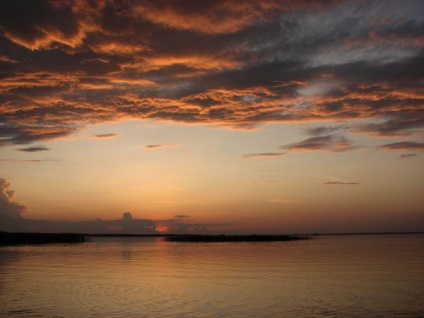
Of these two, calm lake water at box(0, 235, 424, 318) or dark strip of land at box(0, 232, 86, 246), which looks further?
dark strip of land at box(0, 232, 86, 246)

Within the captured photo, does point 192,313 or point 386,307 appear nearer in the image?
point 192,313

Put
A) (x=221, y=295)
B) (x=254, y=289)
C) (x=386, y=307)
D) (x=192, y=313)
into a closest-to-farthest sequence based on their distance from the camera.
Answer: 1. (x=192, y=313)
2. (x=386, y=307)
3. (x=221, y=295)
4. (x=254, y=289)

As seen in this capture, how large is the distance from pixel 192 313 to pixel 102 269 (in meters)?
29.2

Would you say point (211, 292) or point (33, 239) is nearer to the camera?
point (211, 292)

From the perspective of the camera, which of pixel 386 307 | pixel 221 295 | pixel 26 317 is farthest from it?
pixel 221 295

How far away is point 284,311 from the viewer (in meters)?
29.0

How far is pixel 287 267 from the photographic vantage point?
57.0m

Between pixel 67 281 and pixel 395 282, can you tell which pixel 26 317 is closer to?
pixel 67 281

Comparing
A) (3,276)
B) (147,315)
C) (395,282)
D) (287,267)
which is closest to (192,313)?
(147,315)

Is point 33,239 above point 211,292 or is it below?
above

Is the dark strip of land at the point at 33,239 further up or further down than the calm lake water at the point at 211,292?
further up

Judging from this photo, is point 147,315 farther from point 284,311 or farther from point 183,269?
point 183,269

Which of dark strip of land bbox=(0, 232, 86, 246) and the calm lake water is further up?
dark strip of land bbox=(0, 232, 86, 246)

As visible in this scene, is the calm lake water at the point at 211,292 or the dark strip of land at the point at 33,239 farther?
the dark strip of land at the point at 33,239
